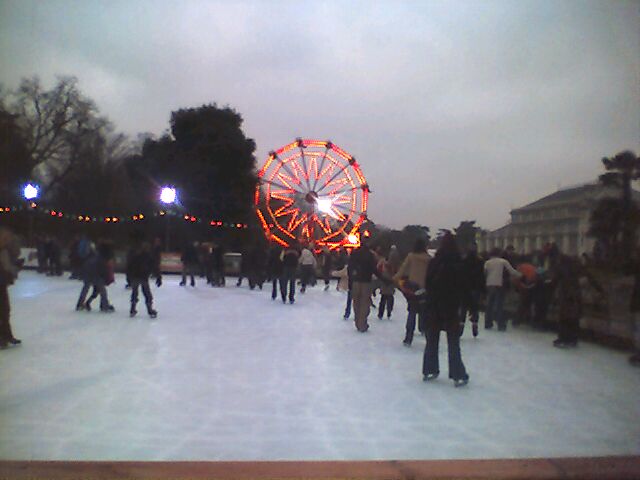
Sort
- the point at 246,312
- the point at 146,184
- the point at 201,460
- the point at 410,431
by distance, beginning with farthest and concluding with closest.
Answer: the point at 146,184
the point at 246,312
the point at 410,431
the point at 201,460

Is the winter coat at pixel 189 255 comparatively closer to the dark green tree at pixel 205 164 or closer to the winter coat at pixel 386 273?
the dark green tree at pixel 205 164

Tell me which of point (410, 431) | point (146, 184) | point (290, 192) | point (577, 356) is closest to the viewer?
point (410, 431)

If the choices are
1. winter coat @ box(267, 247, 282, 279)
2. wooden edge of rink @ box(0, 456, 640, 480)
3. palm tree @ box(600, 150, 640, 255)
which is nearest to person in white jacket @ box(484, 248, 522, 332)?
palm tree @ box(600, 150, 640, 255)

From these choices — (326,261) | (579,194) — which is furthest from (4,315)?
(326,261)

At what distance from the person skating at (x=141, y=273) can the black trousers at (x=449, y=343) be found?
20.3 feet

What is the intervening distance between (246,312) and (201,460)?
8.53 m

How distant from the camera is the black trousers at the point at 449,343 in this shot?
640 cm

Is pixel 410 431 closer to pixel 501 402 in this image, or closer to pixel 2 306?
pixel 501 402

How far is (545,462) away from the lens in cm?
434

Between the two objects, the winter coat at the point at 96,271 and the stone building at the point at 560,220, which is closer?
the stone building at the point at 560,220

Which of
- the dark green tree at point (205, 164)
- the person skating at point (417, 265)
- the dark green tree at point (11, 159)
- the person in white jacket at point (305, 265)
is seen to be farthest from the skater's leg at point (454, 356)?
the dark green tree at point (205, 164)

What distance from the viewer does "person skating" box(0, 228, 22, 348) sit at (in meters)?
7.18

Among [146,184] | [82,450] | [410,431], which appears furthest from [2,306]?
[146,184]

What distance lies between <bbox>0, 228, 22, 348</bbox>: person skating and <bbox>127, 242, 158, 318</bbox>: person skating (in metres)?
3.83
